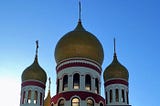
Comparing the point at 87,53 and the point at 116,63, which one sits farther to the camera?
the point at 116,63

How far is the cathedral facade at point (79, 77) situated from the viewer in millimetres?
36250

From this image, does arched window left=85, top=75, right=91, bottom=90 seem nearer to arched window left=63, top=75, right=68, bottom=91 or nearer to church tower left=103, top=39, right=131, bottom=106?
arched window left=63, top=75, right=68, bottom=91

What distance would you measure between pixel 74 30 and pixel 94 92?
7.30 m

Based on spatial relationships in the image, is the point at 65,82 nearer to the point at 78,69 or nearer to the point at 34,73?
the point at 78,69

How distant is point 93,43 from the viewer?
38719 mm

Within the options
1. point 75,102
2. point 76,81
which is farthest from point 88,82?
point 75,102

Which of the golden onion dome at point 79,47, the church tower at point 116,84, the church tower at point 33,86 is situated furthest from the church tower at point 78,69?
the church tower at point 116,84

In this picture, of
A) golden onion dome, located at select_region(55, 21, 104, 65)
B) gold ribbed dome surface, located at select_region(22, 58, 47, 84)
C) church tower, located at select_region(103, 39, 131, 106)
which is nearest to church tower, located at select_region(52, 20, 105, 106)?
golden onion dome, located at select_region(55, 21, 104, 65)

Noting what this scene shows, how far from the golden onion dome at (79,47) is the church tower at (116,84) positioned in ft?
10.6

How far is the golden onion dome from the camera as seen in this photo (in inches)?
1485

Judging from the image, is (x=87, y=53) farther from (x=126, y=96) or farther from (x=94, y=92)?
(x=126, y=96)

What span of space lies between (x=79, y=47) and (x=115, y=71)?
605cm

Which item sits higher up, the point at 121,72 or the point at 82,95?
the point at 121,72

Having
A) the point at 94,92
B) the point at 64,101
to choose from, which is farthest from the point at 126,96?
the point at 64,101
